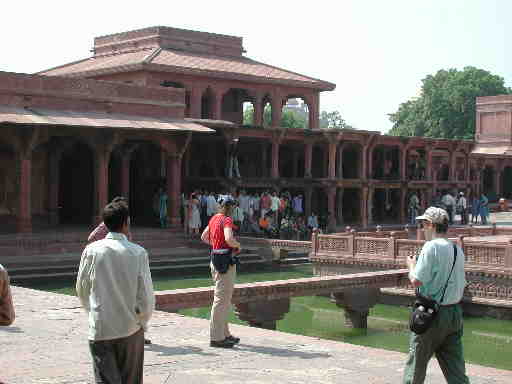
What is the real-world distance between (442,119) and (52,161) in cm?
4897

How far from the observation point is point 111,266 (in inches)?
203

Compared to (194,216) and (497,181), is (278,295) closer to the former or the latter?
(194,216)

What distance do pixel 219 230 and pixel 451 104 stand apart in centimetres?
6368

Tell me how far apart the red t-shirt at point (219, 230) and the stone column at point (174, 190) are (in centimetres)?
1668

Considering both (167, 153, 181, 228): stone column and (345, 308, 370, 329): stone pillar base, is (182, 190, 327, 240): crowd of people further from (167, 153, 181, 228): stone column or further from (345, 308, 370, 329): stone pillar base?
(345, 308, 370, 329): stone pillar base

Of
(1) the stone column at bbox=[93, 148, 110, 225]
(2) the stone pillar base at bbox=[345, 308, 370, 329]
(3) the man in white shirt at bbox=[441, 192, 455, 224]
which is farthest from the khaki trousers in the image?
(3) the man in white shirt at bbox=[441, 192, 455, 224]

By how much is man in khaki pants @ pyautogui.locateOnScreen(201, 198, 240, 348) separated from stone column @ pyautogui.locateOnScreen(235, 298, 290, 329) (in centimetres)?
469

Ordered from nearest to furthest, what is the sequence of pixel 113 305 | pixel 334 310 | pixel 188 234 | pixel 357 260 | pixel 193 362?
1. pixel 113 305
2. pixel 193 362
3. pixel 334 310
4. pixel 357 260
5. pixel 188 234

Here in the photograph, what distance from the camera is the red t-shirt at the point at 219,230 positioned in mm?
8563

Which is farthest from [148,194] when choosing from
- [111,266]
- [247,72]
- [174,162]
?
[111,266]

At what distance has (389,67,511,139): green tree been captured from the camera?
68438 mm

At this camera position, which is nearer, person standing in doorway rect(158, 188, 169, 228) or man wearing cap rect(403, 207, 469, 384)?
man wearing cap rect(403, 207, 469, 384)

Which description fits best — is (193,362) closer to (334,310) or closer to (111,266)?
(111,266)

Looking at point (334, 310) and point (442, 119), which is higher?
Result: point (442, 119)
